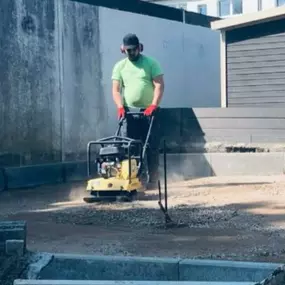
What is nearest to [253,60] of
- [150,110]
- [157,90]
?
[157,90]

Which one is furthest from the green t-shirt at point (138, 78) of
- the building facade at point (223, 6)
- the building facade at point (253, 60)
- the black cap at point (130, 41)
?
the building facade at point (223, 6)

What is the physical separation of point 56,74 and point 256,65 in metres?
4.05

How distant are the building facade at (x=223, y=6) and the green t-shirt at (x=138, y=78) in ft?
54.6

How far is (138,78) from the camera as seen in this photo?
9.83 metres

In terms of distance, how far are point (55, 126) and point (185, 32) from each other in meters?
5.54

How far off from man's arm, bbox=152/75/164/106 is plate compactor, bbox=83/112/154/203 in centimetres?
82

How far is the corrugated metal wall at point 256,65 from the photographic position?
13.9 m

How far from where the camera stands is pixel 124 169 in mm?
8750

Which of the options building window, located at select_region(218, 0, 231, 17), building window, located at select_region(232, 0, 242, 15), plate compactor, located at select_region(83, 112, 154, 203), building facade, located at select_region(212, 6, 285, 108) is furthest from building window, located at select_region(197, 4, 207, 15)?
plate compactor, located at select_region(83, 112, 154, 203)

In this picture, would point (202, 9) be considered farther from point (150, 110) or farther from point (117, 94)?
point (150, 110)

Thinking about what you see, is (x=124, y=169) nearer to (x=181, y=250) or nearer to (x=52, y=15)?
(x=181, y=250)

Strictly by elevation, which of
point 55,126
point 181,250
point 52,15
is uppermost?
point 52,15

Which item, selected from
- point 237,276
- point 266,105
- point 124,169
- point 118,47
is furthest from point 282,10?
point 237,276

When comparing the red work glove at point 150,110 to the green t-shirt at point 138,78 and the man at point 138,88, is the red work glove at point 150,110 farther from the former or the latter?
the green t-shirt at point 138,78
